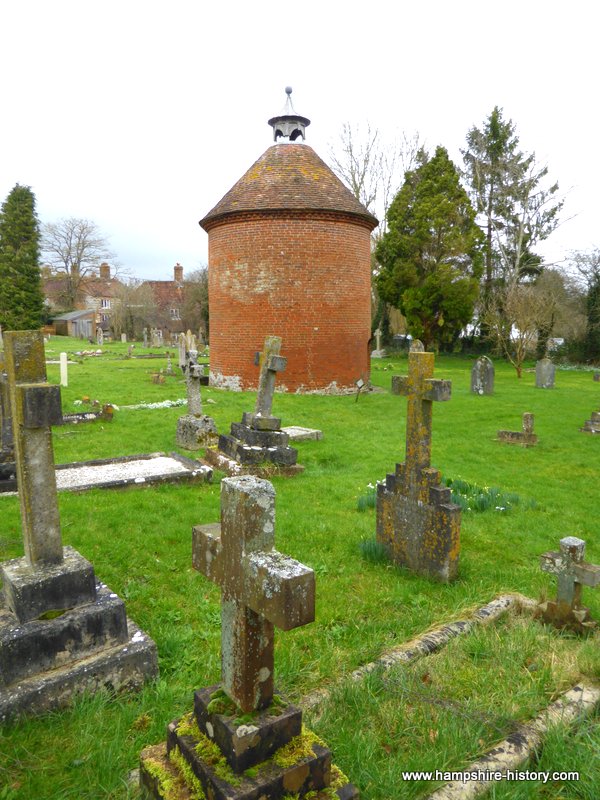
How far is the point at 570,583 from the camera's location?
4051 millimetres

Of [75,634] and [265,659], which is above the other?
[265,659]

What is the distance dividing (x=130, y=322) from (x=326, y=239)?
124ft

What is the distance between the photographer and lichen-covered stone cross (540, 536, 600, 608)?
402 cm

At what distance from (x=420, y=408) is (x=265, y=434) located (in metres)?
4.12

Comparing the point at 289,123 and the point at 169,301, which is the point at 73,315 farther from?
the point at 289,123

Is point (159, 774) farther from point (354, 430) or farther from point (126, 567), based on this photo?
point (354, 430)

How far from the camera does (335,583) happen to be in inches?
191

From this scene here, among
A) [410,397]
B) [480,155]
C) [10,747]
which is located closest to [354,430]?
[410,397]

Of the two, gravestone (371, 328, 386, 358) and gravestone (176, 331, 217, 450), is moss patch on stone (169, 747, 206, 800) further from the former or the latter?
gravestone (371, 328, 386, 358)

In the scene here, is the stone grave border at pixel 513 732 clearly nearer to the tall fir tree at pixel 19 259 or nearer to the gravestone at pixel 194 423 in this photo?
the gravestone at pixel 194 423

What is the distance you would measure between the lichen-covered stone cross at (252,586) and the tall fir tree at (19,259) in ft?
140

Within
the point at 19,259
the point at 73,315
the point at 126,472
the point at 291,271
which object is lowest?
the point at 126,472

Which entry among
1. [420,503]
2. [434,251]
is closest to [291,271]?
[420,503]

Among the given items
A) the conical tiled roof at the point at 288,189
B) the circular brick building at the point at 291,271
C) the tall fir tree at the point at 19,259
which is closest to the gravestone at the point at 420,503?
the circular brick building at the point at 291,271
